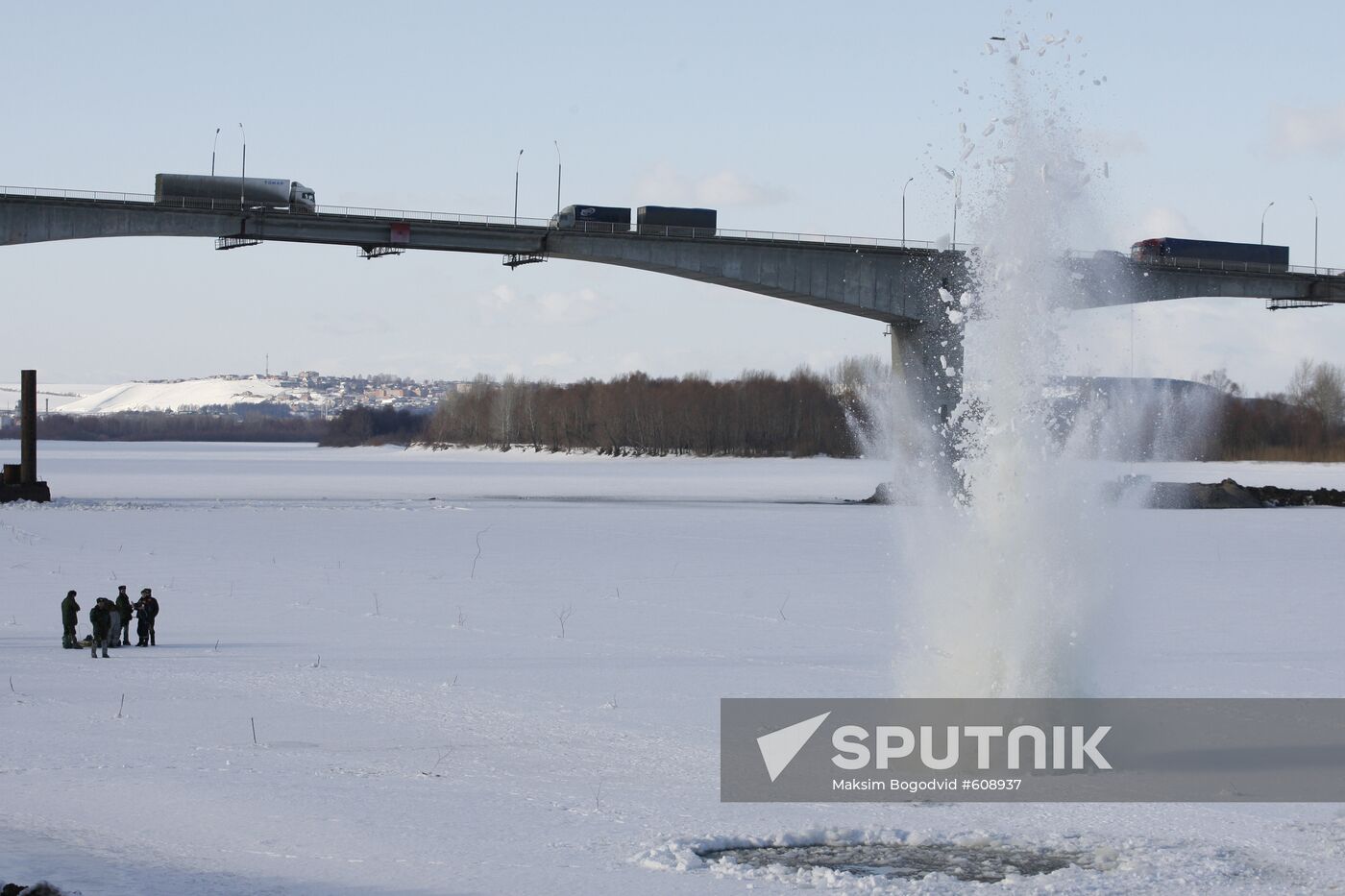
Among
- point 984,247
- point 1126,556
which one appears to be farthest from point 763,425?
point 984,247

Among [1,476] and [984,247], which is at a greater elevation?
[984,247]

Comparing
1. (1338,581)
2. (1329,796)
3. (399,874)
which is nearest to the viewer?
(399,874)

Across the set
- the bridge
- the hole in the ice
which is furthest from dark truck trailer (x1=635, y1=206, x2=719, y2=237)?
the hole in the ice

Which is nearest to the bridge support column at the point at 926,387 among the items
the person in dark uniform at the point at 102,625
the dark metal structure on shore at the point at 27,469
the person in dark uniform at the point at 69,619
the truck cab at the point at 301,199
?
the truck cab at the point at 301,199

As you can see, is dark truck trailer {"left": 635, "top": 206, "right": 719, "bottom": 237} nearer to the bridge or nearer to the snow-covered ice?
the bridge

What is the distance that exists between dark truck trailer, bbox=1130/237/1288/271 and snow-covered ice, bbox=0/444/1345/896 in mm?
34756

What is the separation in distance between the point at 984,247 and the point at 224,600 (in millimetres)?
14228

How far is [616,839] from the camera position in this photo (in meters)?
10.1

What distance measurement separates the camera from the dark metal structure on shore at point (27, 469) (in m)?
52.0

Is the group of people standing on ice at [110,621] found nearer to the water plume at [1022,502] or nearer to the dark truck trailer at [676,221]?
the water plume at [1022,502]

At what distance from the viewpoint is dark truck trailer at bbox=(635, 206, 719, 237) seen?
61.0 metres

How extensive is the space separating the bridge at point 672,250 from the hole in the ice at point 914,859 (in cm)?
4599

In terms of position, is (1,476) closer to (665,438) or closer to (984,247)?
(984,247)

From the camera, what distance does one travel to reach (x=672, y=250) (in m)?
61.2
